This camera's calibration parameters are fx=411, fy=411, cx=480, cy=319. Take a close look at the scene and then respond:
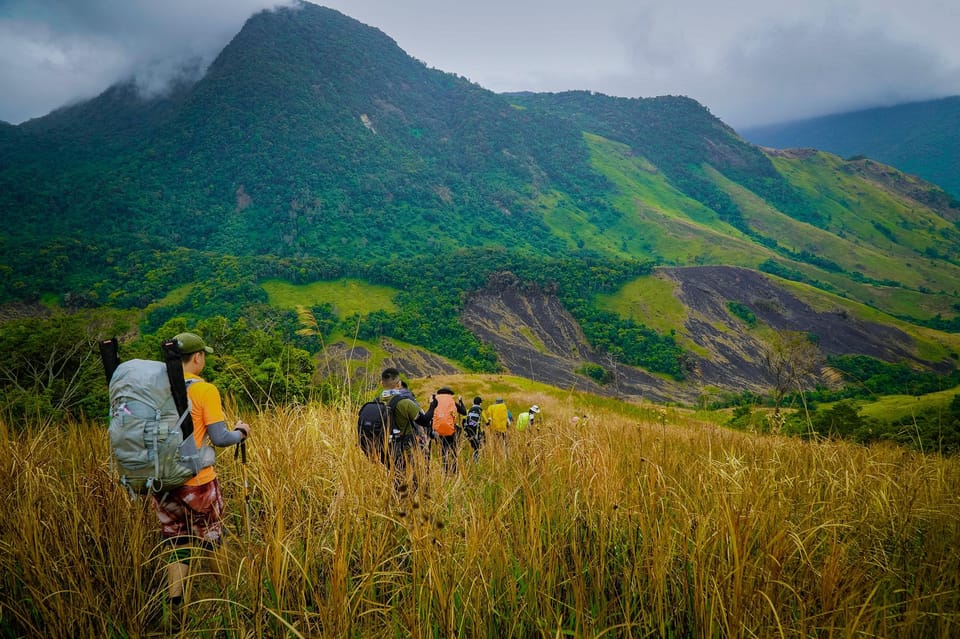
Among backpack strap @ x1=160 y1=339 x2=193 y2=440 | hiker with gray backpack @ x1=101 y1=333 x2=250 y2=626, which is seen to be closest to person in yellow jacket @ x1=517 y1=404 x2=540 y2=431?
hiker with gray backpack @ x1=101 y1=333 x2=250 y2=626

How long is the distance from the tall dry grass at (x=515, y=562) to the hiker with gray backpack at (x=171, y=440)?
192 millimetres

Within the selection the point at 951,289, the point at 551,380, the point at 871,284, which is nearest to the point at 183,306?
the point at 551,380

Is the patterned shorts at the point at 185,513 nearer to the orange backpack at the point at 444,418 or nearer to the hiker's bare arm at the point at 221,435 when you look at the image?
the hiker's bare arm at the point at 221,435

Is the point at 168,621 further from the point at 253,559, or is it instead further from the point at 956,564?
the point at 956,564

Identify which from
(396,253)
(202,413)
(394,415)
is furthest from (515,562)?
(396,253)

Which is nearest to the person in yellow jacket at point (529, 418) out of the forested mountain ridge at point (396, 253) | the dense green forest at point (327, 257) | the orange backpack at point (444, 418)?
the orange backpack at point (444, 418)

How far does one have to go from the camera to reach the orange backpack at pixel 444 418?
6652 millimetres

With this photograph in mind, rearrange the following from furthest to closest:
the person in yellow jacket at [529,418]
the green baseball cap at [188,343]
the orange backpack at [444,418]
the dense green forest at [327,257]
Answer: the dense green forest at [327,257] → the orange backpack at [444,418] → the person in yellow jacket at [529,418] → the green baseball cap at [188,343]

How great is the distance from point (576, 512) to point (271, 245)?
174275mm

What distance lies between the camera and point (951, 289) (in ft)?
468

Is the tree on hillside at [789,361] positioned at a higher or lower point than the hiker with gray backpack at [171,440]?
lower

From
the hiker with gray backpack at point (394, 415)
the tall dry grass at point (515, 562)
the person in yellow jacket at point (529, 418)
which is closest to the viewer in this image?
the tall dry grass at point (515, 562)

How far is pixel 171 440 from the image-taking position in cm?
253

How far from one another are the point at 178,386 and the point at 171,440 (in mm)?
328
